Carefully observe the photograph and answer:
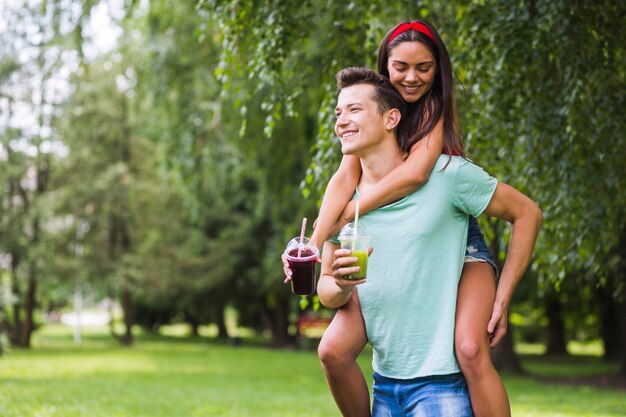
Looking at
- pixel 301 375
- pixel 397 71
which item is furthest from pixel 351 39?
pixel 301 375

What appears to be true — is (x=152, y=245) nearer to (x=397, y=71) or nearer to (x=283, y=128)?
(x=283, y=128)

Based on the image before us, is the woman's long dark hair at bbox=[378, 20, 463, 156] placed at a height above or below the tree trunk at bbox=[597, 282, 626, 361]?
above

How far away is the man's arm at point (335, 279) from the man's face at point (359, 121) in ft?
1.17

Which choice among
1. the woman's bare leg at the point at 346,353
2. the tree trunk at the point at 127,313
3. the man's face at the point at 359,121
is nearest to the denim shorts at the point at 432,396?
the woman's bare leg at the point at 346,353

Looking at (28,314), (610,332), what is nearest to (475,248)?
(610,332)

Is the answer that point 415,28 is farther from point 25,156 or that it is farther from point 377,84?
point 25,156

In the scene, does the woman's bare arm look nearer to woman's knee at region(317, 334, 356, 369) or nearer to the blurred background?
woman's knee at region(317, 334, 356, 369)

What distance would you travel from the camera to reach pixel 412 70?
2.98 meters

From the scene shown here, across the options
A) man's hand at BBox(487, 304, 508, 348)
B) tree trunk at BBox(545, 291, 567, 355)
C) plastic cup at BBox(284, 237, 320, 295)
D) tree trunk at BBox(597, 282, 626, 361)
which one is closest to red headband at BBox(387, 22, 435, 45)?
plastic cup at BBox(284, 237, 320, 295)

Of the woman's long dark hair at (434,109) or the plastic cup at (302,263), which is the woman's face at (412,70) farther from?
the plastic cup at (302,263)

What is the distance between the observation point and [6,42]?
22.6m

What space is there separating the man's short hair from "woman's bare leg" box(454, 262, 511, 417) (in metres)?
0.67

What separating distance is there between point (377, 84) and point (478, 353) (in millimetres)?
946

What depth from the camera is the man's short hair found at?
294cm
